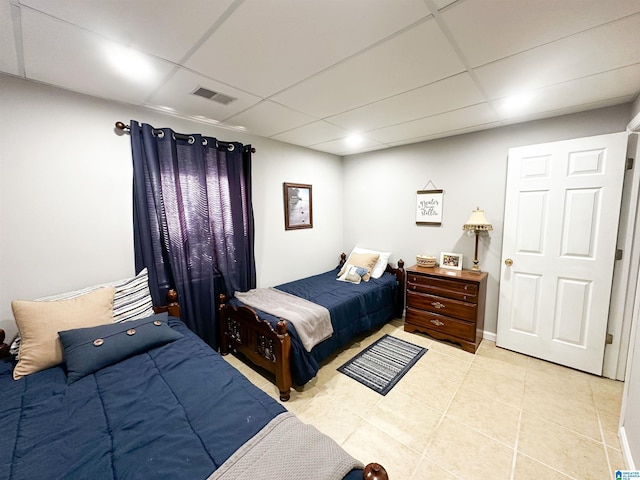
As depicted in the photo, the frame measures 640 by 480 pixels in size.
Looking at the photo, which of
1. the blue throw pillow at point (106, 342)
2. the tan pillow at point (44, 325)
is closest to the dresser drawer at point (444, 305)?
the blue throw pillow at point (106, 342)

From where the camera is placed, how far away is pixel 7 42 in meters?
1.34

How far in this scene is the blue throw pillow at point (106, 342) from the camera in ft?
4.77

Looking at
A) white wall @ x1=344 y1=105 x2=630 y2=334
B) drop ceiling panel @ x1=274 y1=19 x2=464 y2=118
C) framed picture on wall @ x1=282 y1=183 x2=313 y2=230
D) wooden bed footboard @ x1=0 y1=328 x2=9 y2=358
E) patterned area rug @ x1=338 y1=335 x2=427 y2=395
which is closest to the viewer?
drop ceiling panel @ x1=274 y1=19 x2=464 y2=118

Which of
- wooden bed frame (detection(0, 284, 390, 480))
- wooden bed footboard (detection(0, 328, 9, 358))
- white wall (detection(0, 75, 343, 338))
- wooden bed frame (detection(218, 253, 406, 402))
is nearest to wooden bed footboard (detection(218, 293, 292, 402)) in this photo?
wooden bed frame (detection(218, 253, 406, 402))

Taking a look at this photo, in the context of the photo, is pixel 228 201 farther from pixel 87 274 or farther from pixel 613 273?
pixel 613 273

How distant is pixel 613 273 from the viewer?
2287 millimetres

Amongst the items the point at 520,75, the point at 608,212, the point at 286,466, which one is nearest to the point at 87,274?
the point at 286,466

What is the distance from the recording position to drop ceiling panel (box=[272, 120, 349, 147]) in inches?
107

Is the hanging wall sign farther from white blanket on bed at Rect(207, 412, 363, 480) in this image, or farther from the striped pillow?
the striped pillow

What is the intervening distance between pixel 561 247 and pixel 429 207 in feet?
4.42

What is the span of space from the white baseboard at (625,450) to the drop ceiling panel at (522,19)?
2355mm

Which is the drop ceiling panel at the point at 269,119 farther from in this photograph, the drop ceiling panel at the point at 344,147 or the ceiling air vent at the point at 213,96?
the drop ceiling panel at the point at 344,147

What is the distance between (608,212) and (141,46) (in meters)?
3.63

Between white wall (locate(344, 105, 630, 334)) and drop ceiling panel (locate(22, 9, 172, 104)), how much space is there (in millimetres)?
2855
